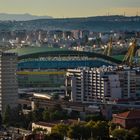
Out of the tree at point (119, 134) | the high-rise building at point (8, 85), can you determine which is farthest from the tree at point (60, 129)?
the high-rise building at point (8, 85)

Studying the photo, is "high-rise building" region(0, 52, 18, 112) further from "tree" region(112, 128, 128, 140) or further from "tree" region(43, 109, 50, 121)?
"tree" region(112, 128, 128, 140)

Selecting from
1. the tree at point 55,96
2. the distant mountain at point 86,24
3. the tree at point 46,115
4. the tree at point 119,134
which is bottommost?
the tree at point 55,96

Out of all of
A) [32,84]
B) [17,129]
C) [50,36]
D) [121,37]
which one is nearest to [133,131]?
[17,129]

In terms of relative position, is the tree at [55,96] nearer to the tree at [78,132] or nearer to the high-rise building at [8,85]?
the high-rise building at [8,85]

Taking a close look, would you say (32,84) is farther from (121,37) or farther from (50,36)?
(50,36)

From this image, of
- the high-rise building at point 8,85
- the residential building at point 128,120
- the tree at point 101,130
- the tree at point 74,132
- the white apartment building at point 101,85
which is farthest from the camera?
the white apartment building at point 101,85

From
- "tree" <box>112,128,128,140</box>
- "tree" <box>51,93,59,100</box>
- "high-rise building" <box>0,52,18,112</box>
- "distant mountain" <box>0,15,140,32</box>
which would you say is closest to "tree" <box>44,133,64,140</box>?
"tree" <box>112,128,128,140</box>

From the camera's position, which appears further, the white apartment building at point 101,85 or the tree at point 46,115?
the white apartment building at point 101,85

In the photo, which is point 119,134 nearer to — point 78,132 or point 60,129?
point 78,132
